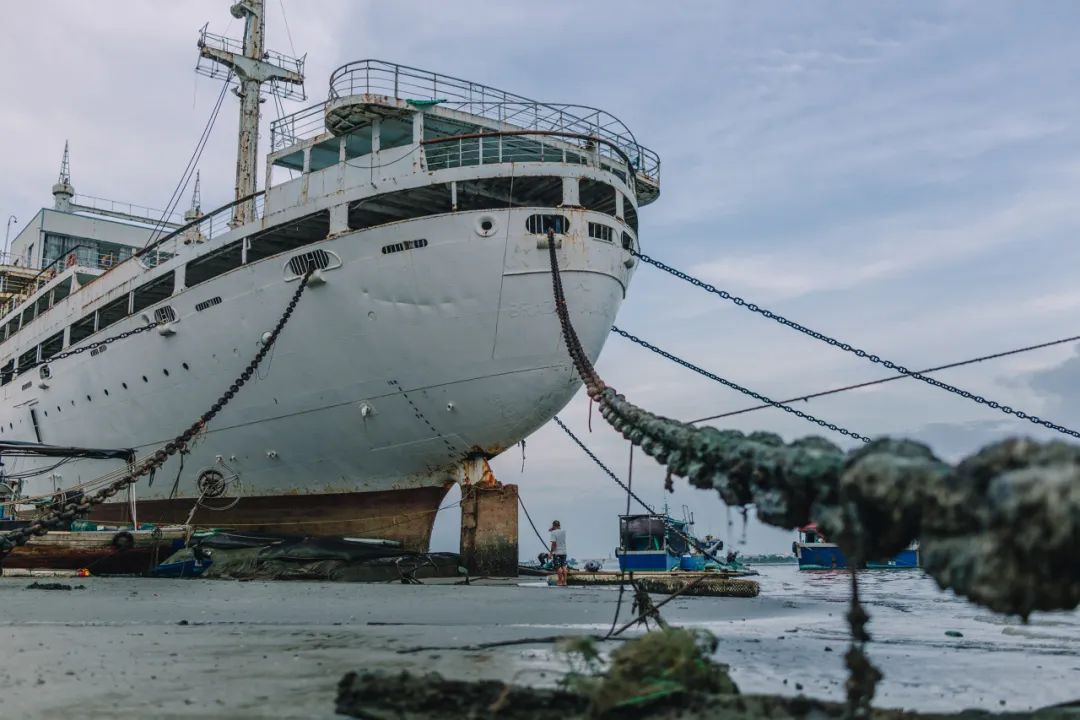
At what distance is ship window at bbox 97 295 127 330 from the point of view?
79.2 ft

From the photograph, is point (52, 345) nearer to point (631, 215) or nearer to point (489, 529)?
point (489, 529)

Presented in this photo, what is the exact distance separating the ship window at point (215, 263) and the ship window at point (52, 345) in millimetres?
7989

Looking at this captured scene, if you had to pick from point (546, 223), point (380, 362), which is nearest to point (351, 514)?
point (380, 362)

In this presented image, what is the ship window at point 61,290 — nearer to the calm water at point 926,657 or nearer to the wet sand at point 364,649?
the wet sand at point 364,649

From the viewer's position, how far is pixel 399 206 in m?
18.5

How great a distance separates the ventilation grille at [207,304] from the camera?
19.5 m

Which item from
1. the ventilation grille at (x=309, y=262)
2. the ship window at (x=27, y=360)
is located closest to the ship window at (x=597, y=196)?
the ventilation grille at (x=309, y=262)

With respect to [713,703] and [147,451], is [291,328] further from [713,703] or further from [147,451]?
[713,703]

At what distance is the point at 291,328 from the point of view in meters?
18.2

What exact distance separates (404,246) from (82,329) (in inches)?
565

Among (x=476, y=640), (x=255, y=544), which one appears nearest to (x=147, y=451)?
(x=255, y=544)

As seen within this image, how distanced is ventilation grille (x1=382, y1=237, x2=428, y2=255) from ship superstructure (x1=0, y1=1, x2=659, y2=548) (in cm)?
3

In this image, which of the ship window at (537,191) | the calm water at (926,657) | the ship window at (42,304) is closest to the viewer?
the calm water at (926,657)

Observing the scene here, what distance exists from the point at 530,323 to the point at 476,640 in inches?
423
